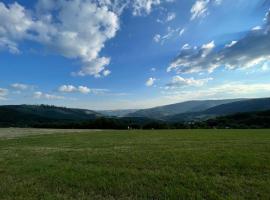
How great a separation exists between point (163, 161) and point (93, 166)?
12.0ft

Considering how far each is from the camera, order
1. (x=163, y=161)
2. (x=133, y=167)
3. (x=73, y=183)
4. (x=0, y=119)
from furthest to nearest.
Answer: (x=0, y=119) < (x=163, y=161) < (x=133, y=167) < (x=73, y=183)

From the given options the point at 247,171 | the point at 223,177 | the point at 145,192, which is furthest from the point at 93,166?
the point at 247,171

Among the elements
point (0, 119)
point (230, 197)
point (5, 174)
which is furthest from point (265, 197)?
point (0, 119)

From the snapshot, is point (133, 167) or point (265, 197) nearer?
point (265, 197)

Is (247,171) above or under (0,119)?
under

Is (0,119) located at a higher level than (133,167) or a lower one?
higher

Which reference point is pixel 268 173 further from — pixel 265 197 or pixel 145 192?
pixel 145 192

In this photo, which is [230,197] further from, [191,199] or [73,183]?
[73,183]

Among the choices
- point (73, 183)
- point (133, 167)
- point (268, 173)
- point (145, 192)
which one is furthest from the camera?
point (133, 167)

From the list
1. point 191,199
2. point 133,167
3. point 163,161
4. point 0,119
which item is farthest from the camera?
point 0,119

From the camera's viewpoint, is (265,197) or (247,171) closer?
(265,197)

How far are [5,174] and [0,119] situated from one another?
191307mm

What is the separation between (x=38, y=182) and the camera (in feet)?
32.9

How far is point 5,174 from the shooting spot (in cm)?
1151
